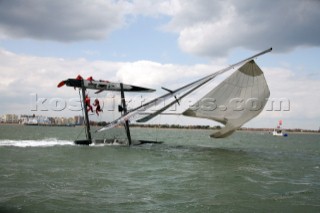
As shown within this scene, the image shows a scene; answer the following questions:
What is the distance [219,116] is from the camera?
25.5 metres

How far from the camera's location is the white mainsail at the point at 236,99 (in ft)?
80.9

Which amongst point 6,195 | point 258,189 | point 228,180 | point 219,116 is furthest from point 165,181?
point 219,116

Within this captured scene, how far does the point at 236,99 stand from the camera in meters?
25.3

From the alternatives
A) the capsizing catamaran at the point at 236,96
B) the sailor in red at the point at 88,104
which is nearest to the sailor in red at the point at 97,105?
the sailor in red at the point at 88,104

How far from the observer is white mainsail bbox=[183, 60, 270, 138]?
24656mm

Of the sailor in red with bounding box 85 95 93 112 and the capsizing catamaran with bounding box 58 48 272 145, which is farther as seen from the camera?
the sailor in red with bounding box 85 95 93 112

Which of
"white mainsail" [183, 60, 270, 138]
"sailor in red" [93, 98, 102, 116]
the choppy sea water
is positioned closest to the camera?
the choppy sea water

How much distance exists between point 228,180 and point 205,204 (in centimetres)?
470

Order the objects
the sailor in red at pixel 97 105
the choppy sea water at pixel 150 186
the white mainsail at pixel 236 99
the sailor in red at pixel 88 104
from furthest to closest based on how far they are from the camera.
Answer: the sailor in red at pixel 97 105 < the sailor in red at pixel 88 104 < the white mainsail at pixel 236 99 < the choppy sea water at pixel 150 186

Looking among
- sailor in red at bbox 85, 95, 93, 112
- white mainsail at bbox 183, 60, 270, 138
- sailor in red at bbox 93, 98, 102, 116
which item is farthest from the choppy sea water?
sailor in red at bbox 93, 98, 102, 116

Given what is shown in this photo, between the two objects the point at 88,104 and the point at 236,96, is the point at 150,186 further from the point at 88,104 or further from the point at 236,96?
the point at 88,104

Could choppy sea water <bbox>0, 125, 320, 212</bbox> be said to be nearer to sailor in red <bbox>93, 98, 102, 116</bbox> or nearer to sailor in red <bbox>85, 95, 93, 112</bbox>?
sailor in red <bbox>85, 95, 93, 112</bbox>

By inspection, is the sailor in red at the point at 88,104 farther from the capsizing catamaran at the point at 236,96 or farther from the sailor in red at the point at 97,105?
the capsizing catamaran at the point at 236,96

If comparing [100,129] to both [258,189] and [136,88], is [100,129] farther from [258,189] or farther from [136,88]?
[258,189]
